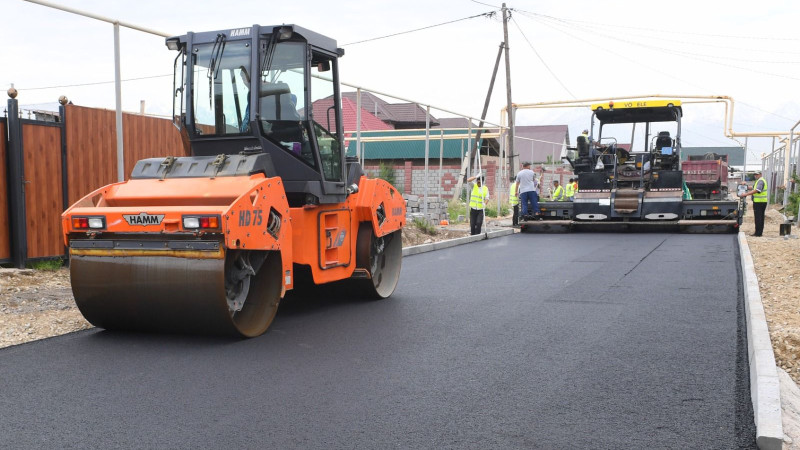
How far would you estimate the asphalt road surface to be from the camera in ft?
12.0

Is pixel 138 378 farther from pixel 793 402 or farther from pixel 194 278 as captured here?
pixel 793 402

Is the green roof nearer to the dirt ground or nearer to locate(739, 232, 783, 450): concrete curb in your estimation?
the dirt ground

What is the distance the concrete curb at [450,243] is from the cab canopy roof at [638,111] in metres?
3.60

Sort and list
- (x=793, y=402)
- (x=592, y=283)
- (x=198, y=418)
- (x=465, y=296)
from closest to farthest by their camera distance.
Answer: (x=198, y=418) → (x=793, y=402) → (x=465, y=296) → (x=592, y=283)

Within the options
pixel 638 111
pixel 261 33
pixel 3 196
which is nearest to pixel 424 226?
pixel 638 111

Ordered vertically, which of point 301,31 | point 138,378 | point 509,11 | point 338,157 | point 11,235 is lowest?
point 138,378

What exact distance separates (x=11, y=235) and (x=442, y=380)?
19.0ft

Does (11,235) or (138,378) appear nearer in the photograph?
(138,378)

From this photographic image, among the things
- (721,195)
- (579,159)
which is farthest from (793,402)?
(721,195)

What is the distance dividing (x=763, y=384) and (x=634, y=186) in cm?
1331

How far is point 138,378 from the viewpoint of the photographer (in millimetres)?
4578

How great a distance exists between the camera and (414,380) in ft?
15.0

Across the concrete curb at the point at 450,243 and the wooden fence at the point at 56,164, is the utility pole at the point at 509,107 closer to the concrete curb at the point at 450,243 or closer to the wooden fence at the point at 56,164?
the concrete curb at the point at 450,243

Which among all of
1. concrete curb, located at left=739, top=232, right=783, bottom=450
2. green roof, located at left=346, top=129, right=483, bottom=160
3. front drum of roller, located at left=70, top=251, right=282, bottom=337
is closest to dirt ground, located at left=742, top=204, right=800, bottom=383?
concrete curb, located at left=739, top=232, right=783, bottom=450
